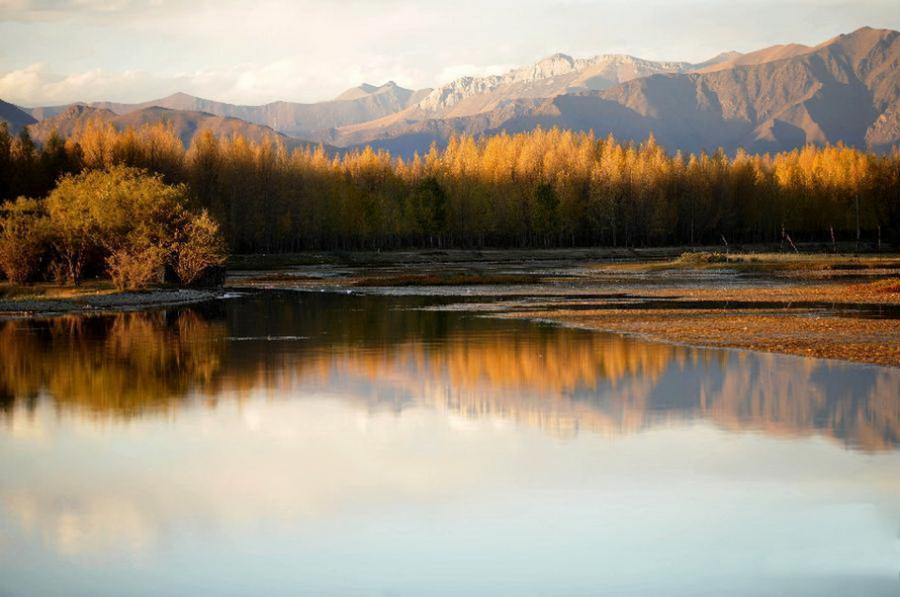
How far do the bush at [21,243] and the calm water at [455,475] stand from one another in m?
31.3

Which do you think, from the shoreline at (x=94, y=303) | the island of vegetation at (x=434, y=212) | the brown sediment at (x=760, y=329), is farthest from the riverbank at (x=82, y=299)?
the brown sediment at (x=760, y=329)

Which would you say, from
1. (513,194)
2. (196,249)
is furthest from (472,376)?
(513,194)

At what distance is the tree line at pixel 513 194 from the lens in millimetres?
A: 119875

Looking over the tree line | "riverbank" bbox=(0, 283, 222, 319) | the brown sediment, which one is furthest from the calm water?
the tree line

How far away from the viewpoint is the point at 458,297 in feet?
180

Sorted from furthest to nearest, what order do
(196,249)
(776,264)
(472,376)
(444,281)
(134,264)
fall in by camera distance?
(776,264) → (444,281) → (196,249) → (134,264) → (472,376)

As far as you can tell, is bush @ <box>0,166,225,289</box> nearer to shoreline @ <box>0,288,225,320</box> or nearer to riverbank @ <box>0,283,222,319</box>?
riverbank @ <box>0,283,222,319</box>

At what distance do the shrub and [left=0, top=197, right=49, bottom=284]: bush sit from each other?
753cm

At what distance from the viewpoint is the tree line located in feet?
393

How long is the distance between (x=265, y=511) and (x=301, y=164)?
128 metres

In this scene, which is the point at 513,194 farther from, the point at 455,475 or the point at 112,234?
the point at 455,475

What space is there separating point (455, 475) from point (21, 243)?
47421mm

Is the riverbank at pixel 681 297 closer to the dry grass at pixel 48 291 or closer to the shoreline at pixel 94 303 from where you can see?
the shoreline at pixel 94 303

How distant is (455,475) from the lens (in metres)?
15.3
